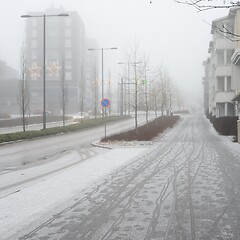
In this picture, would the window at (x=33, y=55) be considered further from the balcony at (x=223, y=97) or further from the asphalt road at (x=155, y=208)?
the asphalt road at (x=155, y=208)

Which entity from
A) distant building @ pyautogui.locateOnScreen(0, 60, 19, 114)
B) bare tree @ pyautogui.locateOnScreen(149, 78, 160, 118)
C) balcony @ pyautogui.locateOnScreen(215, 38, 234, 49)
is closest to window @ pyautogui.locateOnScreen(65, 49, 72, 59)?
distant building @ pyautogui.locateOnScreen(0, 60, 19, 114)

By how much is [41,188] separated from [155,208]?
329 cm

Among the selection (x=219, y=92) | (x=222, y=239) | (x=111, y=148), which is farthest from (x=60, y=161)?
(x=219, y=92)

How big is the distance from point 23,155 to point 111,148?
4726 mm

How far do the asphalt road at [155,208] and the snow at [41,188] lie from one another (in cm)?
37

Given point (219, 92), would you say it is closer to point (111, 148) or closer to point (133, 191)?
point (111, 148)

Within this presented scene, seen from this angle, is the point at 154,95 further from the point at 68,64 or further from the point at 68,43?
the point at 68,43

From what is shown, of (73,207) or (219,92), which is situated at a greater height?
(219,92)

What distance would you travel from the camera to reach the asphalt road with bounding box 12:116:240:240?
6.09 m

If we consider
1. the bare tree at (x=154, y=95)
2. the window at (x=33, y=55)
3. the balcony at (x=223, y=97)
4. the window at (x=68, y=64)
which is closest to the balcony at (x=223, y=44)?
the balcony at (x=223, y=97)

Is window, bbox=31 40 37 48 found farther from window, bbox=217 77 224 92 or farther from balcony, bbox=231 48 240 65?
balcony, bbox=231 48 240 65

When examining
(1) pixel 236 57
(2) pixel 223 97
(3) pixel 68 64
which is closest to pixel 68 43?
(3) pixel 68 64

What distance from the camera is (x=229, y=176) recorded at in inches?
452

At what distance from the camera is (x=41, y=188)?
982 cm
